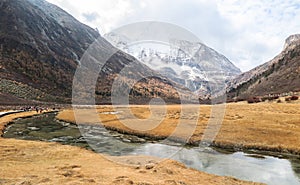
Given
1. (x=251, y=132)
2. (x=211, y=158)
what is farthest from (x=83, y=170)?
(x=251, y=132)

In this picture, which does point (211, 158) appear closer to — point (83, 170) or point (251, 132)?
point (251, 132)

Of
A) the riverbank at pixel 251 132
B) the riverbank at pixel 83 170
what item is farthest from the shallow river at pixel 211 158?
the riverbank at pixel 83 170

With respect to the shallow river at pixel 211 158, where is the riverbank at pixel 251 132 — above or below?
above

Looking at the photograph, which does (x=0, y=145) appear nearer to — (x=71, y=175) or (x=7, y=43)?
(x=71, y=175)

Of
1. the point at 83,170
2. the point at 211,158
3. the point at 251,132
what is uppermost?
the point at 251,132

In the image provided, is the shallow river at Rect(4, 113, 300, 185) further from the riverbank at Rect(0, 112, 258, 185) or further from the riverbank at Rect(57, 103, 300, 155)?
the riverbank at Rect(0, 112, 258, 185)

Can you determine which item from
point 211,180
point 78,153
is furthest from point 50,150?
point 211,180

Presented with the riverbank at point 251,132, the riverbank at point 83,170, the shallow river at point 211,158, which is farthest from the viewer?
the riverbank at point 251,132

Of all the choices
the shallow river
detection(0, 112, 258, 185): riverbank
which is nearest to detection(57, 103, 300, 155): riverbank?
the shallow river

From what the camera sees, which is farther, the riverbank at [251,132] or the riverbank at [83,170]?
the riverbank at [251,132]

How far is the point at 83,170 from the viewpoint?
77.9 feet

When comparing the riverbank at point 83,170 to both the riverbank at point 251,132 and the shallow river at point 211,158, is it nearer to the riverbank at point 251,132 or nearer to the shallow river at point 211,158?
the shallow river at point 211,158

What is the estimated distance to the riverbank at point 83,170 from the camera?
67.1 ft

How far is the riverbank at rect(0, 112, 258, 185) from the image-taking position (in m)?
20.4
